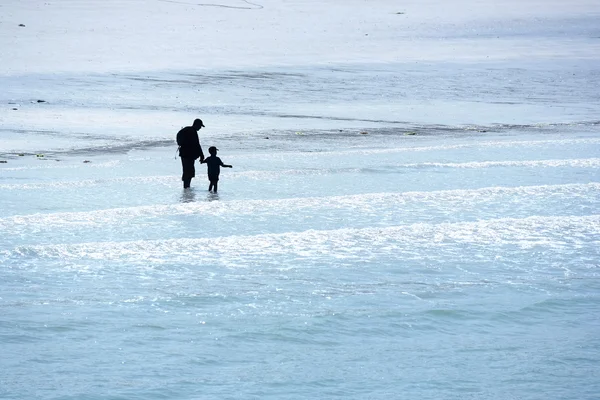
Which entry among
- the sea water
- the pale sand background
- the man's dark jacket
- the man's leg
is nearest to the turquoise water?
the sea water

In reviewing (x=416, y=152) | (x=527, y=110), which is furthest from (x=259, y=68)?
(x=416, y=152)

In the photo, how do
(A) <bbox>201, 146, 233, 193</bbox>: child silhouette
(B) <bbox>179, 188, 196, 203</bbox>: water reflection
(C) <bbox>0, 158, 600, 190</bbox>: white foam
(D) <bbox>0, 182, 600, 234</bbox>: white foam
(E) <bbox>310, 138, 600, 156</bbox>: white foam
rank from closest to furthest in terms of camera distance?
1. (D) <bbox>0, 182, 600, 234</bbox>: white foam
2. (B) <bbox>179, 188, 196, 203</bbox>: water reflection
3. (A) <bbox>201, 146, 233, 193</bbox>: child silhouette
4. (C) <bbox>0, 158, 600, 190</bbox>: white foam
5. (E) <bbox>310, 138, 600, 156</bbox>: white foam

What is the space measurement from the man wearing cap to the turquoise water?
284 mm

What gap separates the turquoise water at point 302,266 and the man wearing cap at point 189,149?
28cm

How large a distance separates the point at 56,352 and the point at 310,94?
1827 centimetres

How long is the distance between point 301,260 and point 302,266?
239 mm

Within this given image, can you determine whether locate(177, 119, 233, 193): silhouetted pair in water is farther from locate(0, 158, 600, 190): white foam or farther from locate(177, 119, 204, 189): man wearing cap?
locate(0, 158, 600, 190): white foam

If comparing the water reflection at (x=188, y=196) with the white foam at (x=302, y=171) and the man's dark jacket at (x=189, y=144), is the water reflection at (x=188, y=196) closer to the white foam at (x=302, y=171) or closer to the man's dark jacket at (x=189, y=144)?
the man's dark jacket at (x=189, y=144)

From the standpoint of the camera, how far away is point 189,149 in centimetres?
1450

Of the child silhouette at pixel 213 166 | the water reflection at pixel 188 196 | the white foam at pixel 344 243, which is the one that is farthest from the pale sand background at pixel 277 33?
the white foam at pixel 344 243

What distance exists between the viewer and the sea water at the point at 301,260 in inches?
306

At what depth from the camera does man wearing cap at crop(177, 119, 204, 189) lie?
14461 mm

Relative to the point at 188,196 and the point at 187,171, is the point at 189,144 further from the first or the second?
the point at 188,196

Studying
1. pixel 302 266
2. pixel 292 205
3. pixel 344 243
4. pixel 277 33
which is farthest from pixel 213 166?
pixel 277 33
